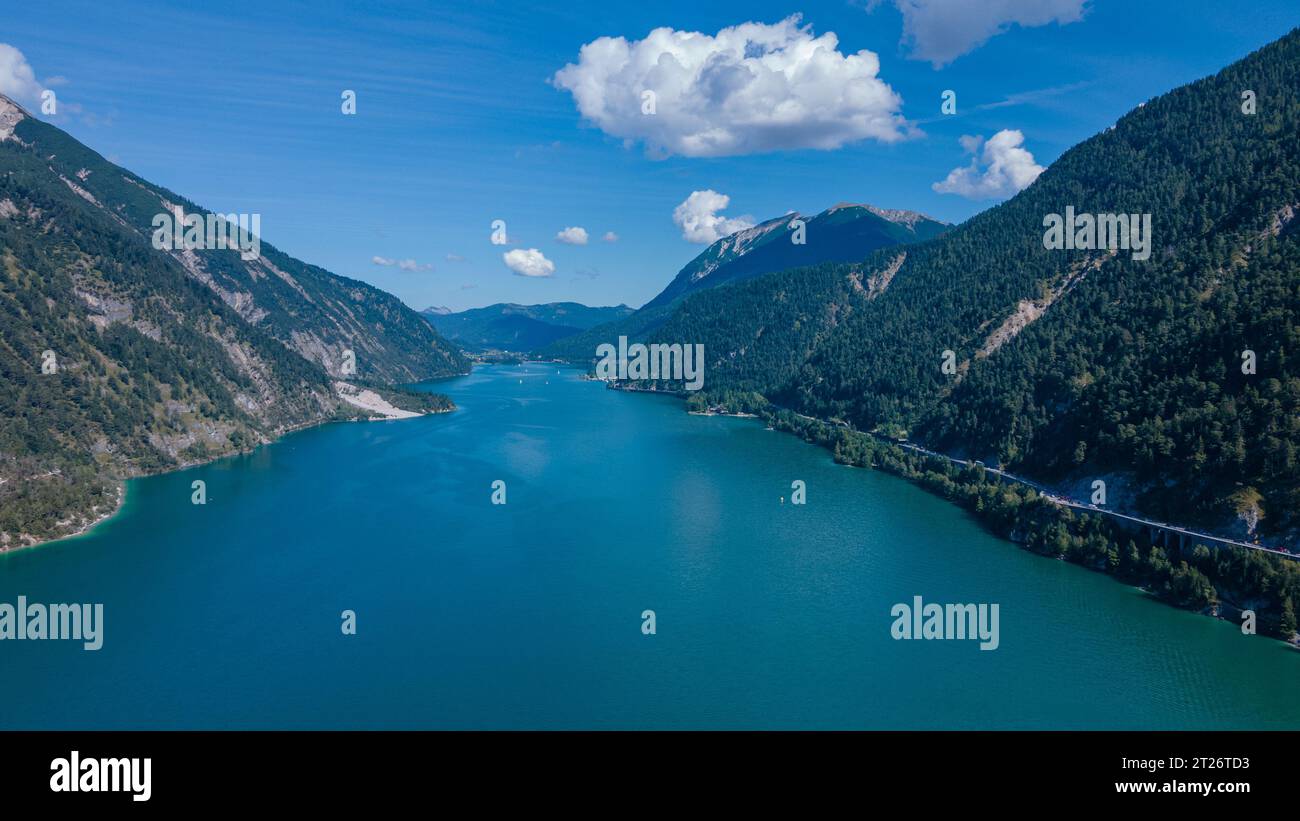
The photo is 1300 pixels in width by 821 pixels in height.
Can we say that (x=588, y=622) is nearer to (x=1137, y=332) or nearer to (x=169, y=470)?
(x=169, y=470)

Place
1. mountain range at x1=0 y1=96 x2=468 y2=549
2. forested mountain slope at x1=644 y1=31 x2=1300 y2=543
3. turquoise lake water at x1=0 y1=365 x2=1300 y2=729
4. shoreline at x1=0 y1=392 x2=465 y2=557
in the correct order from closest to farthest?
1. turquoise lake water at x1=0 y1=365 x2=1300 y2=729
2. forested mountain slope at x1=644 y1=31 x2=1300 y2=543
3. shoreline at x1=0 y1=392 x2=465 y2=557
4. mountain range at x1=0 y1=96 x2=468 y2=549

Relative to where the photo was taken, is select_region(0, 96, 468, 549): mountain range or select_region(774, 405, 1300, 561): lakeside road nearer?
select_region(774, 405, 1300, 561): lakeside road

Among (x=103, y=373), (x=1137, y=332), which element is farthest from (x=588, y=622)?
(x=103, y=373)

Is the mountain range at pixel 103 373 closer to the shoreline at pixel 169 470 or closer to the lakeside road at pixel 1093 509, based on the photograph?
the shoreline at pixel 169 470

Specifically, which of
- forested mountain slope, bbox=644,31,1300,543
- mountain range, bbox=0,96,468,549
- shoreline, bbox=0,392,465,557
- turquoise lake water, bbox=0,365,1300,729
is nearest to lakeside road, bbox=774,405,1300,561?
forested mountain slope, bbox=644,31,1300,543

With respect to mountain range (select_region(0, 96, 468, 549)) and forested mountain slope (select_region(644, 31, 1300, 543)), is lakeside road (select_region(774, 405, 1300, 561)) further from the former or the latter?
mountain range (select_region(0, 96, 468, 549))

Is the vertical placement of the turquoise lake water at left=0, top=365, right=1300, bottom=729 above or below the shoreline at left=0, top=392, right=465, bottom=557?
below

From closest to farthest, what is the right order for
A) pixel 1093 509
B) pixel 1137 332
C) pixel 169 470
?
pixel 1093 509 < pixel 1137 332 < pixel 169 470

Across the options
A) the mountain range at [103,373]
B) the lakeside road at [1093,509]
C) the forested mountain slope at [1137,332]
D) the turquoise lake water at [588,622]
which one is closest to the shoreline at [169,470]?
the mountain range at [103,373]

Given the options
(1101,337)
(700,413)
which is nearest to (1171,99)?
(1101,337)
